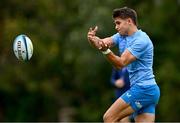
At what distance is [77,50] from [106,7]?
6.24ft

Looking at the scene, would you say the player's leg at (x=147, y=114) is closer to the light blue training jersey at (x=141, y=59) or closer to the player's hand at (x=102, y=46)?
the light blue training jersey at (x=141, y=59)

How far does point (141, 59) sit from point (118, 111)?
739 millimetres

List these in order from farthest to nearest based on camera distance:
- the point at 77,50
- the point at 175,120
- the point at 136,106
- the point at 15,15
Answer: the point at 15,15 < the point at 77,50 < the point at 175,120 < the point at 136,106

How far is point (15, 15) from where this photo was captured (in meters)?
31.3

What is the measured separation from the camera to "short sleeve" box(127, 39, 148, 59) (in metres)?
10.1

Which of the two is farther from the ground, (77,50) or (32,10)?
(32,10)

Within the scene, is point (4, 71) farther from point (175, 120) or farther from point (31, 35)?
point (175, 120)

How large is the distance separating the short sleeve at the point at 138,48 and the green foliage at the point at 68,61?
17165mm

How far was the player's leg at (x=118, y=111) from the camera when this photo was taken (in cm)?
1023

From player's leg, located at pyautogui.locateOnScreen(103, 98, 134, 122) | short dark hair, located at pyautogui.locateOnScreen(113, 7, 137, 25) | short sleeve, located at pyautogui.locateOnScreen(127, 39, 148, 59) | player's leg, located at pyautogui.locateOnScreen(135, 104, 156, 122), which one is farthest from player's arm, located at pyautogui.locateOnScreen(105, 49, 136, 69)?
player's leg, located at pyautogui.locateOnScreen(135, 104, 156, 122)

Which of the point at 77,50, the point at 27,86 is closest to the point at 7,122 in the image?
the point at 27,86

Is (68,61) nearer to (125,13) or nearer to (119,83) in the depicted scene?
(119,83)

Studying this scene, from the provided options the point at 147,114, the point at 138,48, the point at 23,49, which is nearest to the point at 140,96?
the point at 147,114

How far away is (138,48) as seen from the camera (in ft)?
33.1
